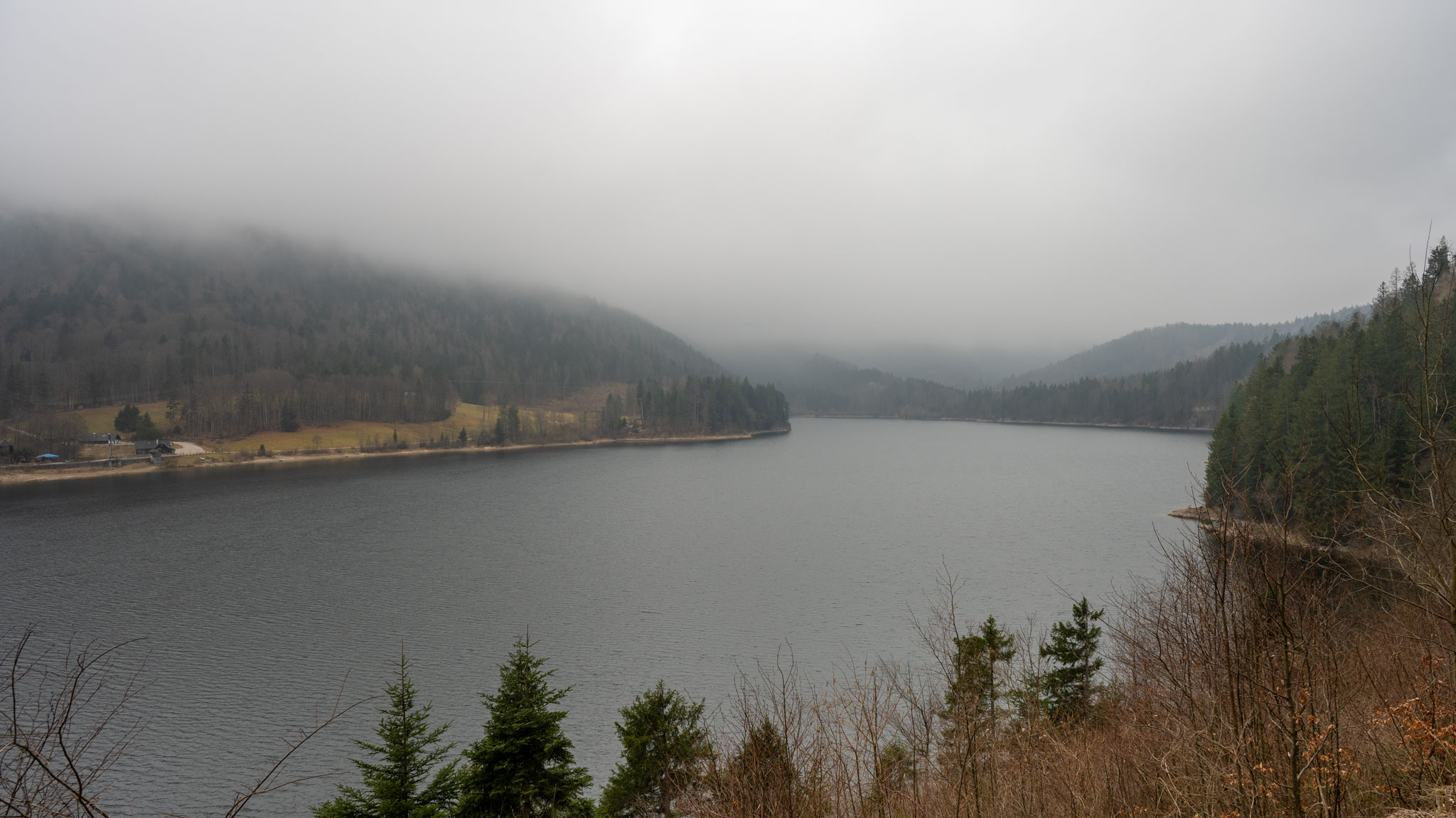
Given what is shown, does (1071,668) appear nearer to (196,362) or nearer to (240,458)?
(240,458)

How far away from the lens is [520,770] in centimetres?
1141

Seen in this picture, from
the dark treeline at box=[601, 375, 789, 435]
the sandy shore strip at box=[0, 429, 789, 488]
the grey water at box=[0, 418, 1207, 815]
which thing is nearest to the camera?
the grey water at box=[0, 418, 1207, 815]

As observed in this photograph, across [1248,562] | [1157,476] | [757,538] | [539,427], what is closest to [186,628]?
[757,538]

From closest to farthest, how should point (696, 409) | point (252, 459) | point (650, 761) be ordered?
point (650, 761), point (252, 459), point (696, 409)

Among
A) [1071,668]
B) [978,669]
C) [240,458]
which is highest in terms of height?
[240,458]

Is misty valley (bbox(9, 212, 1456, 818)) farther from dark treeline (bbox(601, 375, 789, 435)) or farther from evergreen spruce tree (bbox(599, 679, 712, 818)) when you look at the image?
dark treeline (bbox(601, 375, 789, 435))

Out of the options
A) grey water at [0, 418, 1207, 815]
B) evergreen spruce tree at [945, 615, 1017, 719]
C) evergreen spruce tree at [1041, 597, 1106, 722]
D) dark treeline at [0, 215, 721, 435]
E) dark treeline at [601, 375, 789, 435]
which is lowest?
grey water at [0, 418, 1207, 815]

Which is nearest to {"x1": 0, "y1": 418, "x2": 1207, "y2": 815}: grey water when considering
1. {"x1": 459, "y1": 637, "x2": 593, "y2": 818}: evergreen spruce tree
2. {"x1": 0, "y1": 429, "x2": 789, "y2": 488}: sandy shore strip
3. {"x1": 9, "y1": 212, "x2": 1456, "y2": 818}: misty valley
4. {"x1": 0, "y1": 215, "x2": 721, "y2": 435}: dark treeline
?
{"x1": 9, "y1": 212, "x2": 1456, "y2": 818}: misty valley

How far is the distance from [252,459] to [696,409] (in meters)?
80.2

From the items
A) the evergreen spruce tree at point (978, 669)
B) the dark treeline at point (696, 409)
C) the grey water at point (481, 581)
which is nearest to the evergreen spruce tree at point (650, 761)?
the evergreen spruce tree at point (978, 669)

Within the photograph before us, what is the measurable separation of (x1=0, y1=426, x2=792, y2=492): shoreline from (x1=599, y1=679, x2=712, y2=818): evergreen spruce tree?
297 ft

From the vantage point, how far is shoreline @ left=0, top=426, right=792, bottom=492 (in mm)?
72062

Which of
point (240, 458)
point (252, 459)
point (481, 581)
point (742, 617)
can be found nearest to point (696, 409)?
point (252, 459)

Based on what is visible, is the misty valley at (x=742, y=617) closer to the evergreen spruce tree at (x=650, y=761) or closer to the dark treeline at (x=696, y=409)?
the evergreen spruce tree at (x=650, y=761)
